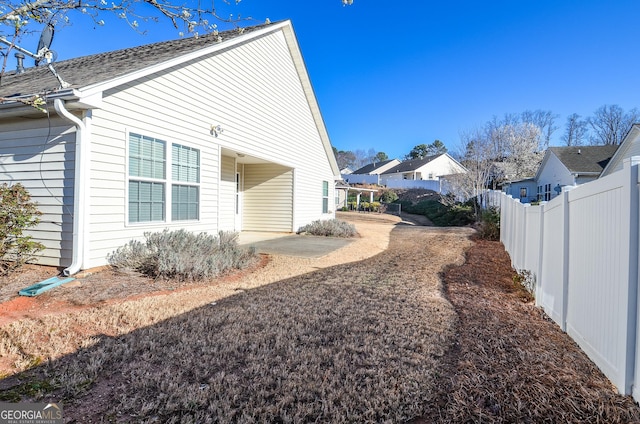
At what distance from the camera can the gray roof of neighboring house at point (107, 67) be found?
19.1ft

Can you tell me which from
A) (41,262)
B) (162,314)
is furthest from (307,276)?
(41,262)

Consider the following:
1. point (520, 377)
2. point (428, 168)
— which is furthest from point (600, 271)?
point (428, 168)

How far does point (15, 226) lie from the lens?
5094mm

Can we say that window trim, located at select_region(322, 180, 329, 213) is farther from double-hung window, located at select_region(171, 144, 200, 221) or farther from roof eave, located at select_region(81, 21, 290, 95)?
double-hung window, located at select_region(171, 144, 200, 221)

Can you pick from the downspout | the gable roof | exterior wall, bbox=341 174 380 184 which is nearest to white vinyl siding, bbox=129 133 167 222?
the downspout

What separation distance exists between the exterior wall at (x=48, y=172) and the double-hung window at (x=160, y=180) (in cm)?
98

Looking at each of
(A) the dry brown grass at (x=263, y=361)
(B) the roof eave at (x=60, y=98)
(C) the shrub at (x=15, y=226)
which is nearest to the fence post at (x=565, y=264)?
(A) the dry brown grass at (x=263, y=361)

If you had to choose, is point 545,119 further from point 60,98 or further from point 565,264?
point 60,98

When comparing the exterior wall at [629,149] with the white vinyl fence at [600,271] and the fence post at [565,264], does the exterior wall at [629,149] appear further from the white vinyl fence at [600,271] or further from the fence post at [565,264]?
the fence post at [565,264]

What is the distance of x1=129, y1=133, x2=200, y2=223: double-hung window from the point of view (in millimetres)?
6281

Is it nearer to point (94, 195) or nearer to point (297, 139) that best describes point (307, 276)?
point (94, 195)

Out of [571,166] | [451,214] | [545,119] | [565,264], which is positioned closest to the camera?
[565,264]

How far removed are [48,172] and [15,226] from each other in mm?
1060

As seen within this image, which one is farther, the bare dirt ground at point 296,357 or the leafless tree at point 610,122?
the leafless tree at point 610,122
